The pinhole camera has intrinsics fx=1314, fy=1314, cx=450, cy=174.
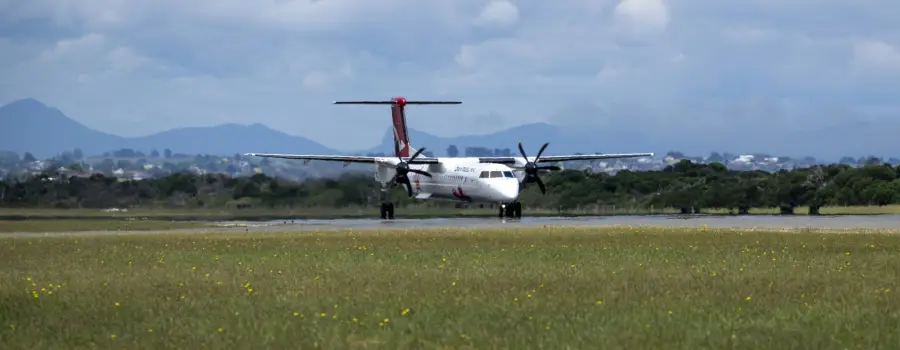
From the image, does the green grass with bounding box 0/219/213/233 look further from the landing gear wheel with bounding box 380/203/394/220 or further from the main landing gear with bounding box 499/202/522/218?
the main landing gear with bounding box 499/202/522/218

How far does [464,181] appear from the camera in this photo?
61188 millimetres

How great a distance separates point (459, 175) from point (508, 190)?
4.74m

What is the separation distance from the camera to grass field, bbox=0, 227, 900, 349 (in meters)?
14.9

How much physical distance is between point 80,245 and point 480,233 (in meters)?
11.4

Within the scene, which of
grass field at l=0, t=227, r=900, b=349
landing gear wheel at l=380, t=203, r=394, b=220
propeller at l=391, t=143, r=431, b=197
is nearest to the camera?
grass field at l=0, t=227, r=900, b=349

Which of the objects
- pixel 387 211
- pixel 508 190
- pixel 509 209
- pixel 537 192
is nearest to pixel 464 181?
pixel 509 209

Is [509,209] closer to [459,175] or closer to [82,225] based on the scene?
[459,175]

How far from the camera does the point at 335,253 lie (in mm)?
28891

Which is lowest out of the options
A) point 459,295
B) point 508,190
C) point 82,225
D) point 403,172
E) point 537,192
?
point 459,295

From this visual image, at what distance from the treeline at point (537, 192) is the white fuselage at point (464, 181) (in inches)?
162

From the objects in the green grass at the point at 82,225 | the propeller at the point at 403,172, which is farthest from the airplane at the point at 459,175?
the green grass at the point at 82,225

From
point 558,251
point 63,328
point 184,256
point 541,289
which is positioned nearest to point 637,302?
point 541,289

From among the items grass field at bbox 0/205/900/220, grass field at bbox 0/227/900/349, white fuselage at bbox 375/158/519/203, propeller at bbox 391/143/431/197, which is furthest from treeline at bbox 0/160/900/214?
grass field at bbox 0/227/900/349

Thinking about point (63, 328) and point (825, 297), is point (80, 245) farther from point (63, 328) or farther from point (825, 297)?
point (825, 297)
